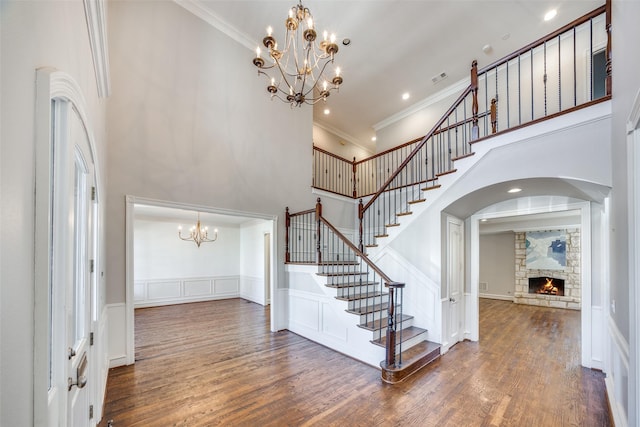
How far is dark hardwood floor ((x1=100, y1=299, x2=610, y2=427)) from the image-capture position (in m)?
2.63

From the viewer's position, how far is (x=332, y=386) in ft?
10.4

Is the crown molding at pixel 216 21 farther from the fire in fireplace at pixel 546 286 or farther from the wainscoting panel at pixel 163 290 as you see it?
the fire in fireplace at pixel 546 286

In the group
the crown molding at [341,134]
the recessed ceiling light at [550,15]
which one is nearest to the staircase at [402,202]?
the recessed ceiling light at [550,15]

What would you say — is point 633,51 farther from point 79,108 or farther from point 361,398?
point 361,398

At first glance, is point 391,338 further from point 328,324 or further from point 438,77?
point 438,77

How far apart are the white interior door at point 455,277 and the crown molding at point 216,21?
4967mm

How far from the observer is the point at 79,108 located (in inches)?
58.2

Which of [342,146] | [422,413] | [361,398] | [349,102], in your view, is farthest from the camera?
[342,146]

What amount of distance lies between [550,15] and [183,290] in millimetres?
10390

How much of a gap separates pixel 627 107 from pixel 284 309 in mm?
5107

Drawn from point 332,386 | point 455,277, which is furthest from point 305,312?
point 455,277

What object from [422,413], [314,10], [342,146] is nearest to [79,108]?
[422,413]

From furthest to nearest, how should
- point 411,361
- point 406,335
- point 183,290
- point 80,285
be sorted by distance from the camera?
1. point 183,290
2. point 406,335
3. point 411,361
4. point 80,285

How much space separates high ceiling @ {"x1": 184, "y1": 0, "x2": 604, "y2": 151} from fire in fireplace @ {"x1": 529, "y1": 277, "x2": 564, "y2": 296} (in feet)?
21.1
